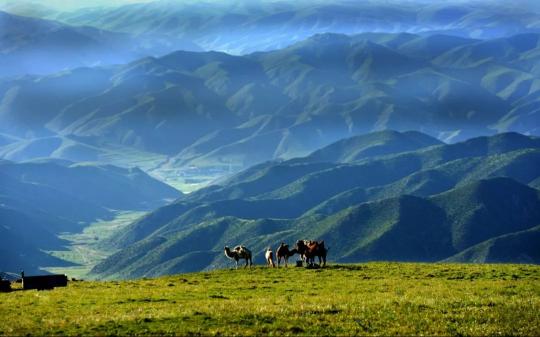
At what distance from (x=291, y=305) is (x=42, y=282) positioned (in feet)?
75.0

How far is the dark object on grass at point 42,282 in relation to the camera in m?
57.9

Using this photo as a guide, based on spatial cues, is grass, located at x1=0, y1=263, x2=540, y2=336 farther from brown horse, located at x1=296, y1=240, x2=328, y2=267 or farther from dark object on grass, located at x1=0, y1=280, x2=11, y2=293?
brown horse, located at x1=296, y1=240, x2=328, y2=267

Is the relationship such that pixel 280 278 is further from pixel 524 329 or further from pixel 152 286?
pixel 524 329

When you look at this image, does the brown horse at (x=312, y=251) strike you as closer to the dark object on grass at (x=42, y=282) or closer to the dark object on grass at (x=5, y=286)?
the dark object on grass at (x=42, y=282)

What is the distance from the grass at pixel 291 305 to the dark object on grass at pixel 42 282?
153 cm

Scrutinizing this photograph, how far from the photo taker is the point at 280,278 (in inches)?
2472

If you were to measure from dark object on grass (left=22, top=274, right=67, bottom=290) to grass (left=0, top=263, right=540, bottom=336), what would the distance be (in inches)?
60.2

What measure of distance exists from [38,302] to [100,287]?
1122 centimetres

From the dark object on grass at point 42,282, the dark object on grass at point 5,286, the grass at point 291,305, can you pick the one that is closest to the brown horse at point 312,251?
the grass at point 291,305

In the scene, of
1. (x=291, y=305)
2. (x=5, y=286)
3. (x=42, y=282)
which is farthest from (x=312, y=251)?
(x=291, y=305)

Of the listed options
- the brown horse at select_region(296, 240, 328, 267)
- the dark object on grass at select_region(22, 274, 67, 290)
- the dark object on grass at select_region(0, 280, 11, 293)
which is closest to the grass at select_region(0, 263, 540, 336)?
the dark object on grass at select_region(22, 274, 67, 290)

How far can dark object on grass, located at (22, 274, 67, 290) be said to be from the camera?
190ft

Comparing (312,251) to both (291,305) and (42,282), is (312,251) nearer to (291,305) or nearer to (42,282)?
(42,282)

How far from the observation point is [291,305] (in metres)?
44.9
